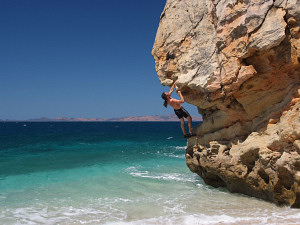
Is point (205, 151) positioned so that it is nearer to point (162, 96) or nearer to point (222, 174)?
point (222, 174)

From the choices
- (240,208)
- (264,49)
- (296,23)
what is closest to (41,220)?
(240,208)

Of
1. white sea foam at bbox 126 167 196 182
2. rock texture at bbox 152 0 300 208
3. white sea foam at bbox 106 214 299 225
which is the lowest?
white sea foam at bbox 126 167 196 182

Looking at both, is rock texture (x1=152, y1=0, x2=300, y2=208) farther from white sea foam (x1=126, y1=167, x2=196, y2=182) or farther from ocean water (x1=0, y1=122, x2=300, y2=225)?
white sea foam (x1=126, y1=167, x2=196, y2=182)

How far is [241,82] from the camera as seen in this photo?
285 inches

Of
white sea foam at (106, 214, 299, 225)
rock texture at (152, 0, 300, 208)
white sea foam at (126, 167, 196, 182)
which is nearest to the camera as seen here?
white sea foam at (106, 214, 299, 225)

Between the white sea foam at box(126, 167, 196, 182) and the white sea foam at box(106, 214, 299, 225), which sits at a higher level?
the white sea foam at box(106, 214, 299, 225)

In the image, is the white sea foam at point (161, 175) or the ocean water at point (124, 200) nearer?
the ocean water at point (124, 200)

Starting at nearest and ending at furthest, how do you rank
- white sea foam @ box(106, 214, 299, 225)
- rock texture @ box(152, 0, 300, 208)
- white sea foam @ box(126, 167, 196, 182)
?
white sea foam @ box(106, 214, 299, 225) < rock texture @ box(152, 0, 300, 208) < white sea foam @ box(126, 167, 196, 182)

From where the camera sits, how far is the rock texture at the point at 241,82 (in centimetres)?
636

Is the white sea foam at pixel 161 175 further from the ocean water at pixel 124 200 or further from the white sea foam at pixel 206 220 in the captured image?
the white sea foam at pixel 206 220

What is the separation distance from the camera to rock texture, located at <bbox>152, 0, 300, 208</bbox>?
20.9ft

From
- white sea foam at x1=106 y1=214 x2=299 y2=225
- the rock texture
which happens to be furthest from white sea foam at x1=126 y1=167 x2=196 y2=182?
white sea foam at x1=106 y1=214 x2=299 y2=225

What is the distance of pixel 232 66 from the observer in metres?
7.21

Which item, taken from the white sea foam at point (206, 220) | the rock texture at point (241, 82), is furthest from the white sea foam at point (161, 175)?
the white sea foam at point (206, 220)
